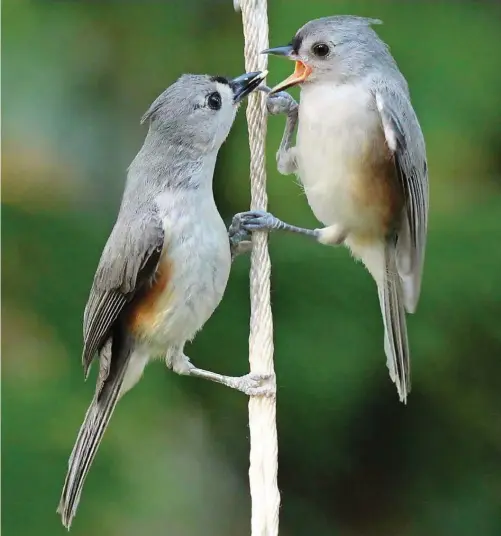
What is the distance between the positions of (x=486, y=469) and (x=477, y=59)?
0.70m

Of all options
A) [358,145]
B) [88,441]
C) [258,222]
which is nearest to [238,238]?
[258,222]

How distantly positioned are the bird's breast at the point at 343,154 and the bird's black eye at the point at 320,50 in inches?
1.3

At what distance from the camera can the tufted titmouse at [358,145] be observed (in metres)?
0.84

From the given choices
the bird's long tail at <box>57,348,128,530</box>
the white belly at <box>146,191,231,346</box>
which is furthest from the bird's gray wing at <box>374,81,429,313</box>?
the bird's long tail at <box>57,348,128,530</box>

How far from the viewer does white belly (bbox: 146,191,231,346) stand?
82cm

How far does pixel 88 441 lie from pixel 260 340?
25cm

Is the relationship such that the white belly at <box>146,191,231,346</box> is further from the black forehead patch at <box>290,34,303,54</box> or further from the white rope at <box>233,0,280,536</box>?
the black forehead patch at <box>290,34,303,54</box>

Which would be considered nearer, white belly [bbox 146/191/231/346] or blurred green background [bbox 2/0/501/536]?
white belly [bbox 146/191/231/346]

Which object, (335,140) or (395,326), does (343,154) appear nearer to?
(335,140)

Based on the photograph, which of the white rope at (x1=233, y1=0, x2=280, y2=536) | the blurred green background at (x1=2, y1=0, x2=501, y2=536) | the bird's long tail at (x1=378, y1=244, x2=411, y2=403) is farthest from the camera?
the blurred green background at (x1=2, y1=0, x2=501, y2=536)

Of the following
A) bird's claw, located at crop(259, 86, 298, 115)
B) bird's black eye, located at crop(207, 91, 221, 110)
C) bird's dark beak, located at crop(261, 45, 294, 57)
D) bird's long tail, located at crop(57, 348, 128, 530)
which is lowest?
bird's long tail, located at crop(57, 348, 128, 530)

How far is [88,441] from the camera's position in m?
0.87

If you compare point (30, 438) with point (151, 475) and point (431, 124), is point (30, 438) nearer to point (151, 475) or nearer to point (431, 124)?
point (151, 475)

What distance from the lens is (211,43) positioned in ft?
4.24
